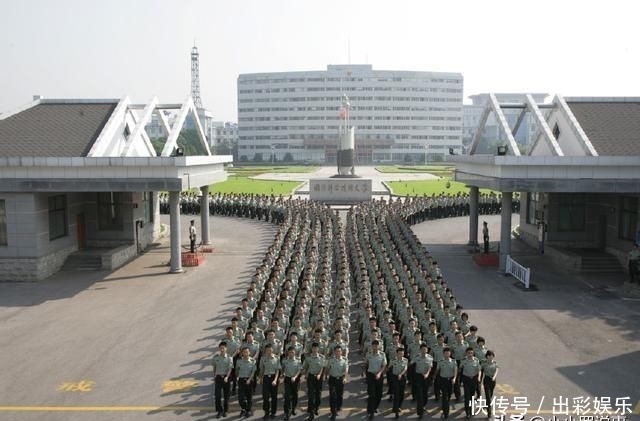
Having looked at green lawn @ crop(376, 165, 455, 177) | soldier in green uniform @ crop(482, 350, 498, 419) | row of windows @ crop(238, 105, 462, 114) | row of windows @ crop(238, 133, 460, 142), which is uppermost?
row of windows @ crop(238, 105, 462, 114)

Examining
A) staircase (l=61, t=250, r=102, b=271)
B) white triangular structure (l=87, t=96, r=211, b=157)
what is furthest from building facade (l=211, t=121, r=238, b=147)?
staircase (l=61, t=250, r=102, b=271)

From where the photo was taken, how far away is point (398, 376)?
29.0ft

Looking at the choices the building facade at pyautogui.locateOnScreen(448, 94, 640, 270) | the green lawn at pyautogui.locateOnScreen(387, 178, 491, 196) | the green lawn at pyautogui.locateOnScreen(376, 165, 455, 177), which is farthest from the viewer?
the green lawn at pyautogui.locateOnScreen(376, 165, 455, 177)

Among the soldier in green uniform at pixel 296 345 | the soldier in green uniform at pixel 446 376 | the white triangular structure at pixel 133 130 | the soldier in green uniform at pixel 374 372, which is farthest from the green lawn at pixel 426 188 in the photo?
the soldier in green uniform at pixel 374 372

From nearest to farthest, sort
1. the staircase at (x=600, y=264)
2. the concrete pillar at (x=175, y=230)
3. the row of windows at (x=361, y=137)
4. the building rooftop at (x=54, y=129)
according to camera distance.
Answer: the concrete pillar at (x=175, y=230), the building rooftop at (x=54, y=129), the staircase at (x=600, y=264), the row of windows at (x=361, y=137)

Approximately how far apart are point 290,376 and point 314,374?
0.36 metres

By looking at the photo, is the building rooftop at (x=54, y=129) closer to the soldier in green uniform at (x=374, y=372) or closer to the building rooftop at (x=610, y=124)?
the soldier in green uniform at (x=374, y=372)

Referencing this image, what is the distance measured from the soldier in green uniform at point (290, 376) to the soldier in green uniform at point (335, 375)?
1.55 ft

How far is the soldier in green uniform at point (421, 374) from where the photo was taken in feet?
28.9

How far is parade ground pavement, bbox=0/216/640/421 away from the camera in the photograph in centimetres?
946

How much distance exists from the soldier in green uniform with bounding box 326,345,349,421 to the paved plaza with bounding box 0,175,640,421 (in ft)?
1.20

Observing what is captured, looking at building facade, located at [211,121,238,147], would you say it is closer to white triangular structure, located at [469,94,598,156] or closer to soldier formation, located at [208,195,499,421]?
white triangular structure, located at [469,94,598,156]

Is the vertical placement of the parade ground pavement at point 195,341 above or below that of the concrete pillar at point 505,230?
below

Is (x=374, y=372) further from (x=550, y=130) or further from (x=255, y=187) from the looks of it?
(x=255, y=187)
